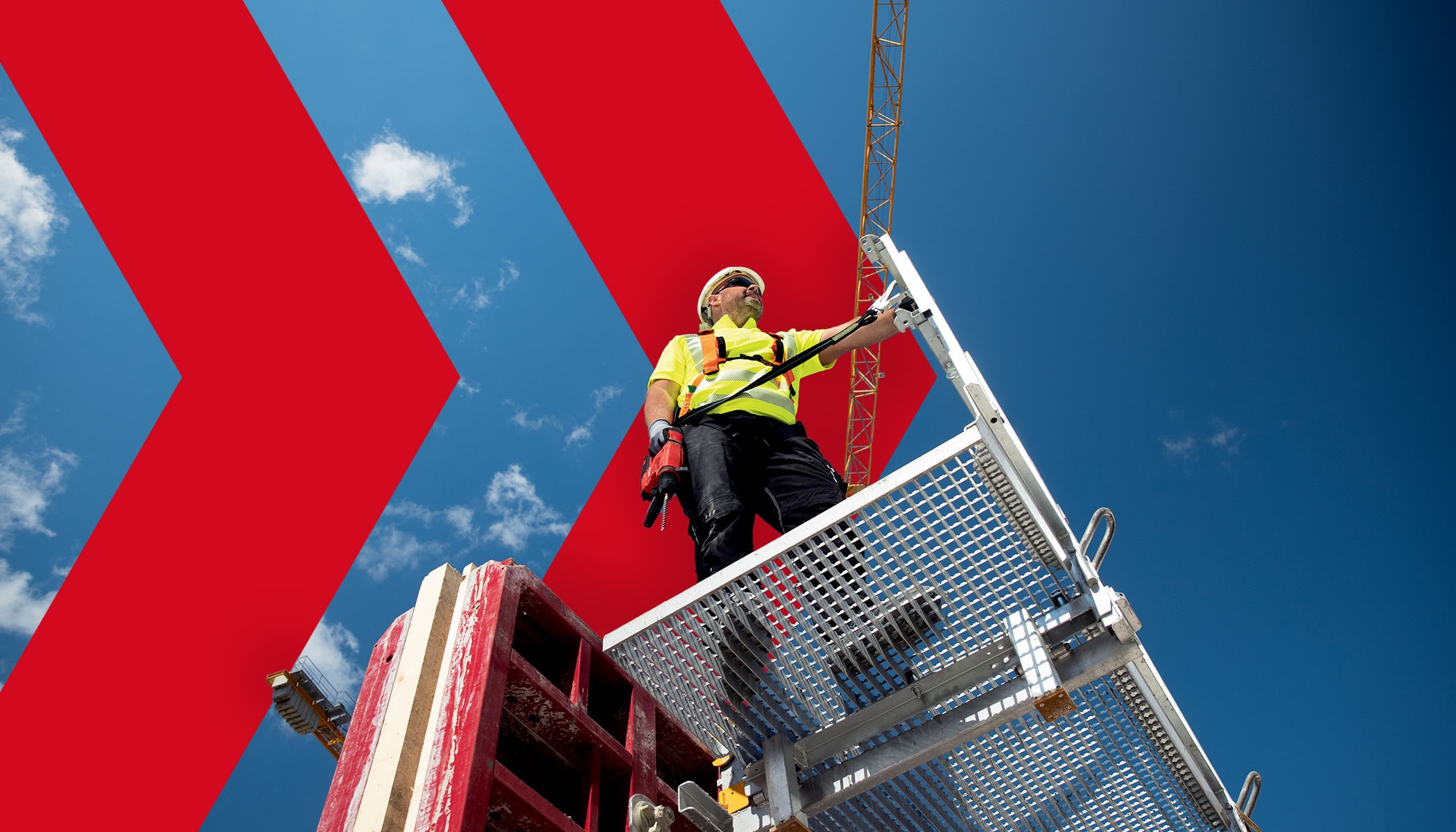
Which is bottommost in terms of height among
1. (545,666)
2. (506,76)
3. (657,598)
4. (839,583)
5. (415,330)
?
(545,666)

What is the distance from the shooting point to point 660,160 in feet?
33.9

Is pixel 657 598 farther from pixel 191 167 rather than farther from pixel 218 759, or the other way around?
pixel 191 167

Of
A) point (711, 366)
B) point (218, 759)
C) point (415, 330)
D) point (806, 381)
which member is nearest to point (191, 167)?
point (415, 330)

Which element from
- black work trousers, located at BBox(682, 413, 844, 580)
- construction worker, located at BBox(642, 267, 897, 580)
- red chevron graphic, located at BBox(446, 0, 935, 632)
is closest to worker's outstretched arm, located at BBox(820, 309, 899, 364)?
construction worker, located at BBox(642, 267, 897, 580)

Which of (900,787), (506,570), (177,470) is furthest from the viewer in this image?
(177,470)

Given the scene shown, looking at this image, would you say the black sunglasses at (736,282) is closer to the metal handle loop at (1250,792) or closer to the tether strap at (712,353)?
the tether strap at (712,353)

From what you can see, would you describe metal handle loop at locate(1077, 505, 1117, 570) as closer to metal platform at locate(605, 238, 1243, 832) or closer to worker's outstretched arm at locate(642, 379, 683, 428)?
metal platform at locate(605, 238, 1243, 832)

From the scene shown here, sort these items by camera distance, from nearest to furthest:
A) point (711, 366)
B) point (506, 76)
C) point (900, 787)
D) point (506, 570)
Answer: point (506, 570)
point (900, 787)
point (711, 366)
point (506, 76)

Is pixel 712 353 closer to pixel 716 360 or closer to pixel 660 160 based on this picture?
pixel 716 360

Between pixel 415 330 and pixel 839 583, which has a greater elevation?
pixel 415 330

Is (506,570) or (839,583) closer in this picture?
(506,570)

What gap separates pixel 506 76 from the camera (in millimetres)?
9922

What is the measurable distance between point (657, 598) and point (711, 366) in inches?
191

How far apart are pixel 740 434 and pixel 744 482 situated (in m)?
0.25
